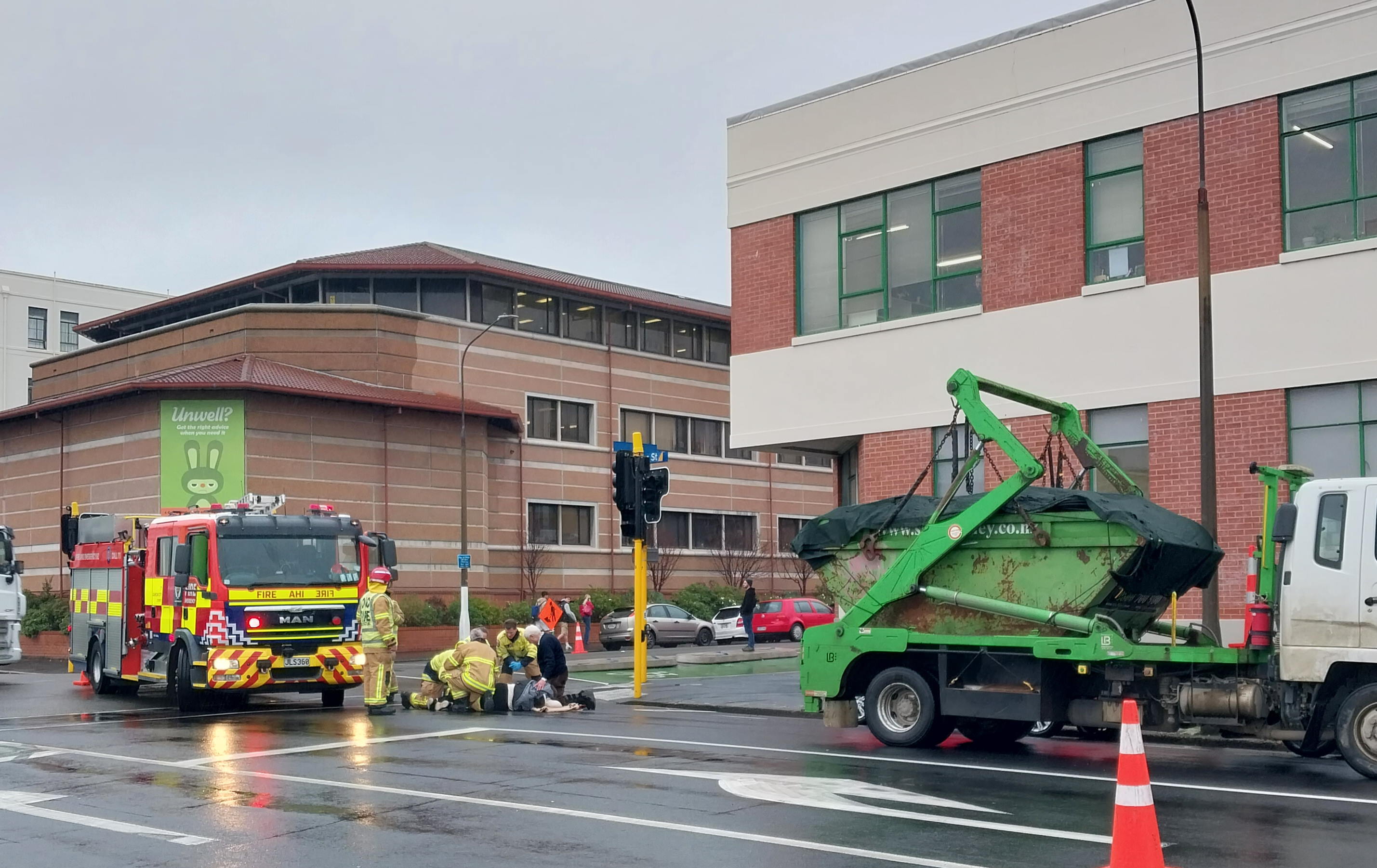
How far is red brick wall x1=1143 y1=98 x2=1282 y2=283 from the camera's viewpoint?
19.5 metres

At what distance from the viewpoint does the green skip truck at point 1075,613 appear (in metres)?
12.1

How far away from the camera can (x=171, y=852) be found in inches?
345

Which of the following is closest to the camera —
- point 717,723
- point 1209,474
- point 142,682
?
point 1209,474

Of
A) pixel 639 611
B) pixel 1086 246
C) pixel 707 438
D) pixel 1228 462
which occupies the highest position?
pixel 1086 246

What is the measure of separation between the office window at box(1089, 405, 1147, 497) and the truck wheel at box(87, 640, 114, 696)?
15.7 metres

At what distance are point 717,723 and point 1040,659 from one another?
5324mm

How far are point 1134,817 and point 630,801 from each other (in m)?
4.30

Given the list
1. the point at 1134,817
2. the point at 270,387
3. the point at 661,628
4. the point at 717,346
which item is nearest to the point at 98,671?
the point at 270,387

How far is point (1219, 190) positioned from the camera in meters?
19.9

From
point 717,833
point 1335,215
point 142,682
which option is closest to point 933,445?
point 1335,215

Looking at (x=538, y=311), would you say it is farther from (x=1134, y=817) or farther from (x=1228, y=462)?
(x=1134, y=817)

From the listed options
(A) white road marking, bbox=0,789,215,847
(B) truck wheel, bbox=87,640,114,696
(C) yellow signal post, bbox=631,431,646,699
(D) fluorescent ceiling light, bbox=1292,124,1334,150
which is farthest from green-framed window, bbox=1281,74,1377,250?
(B) truck wheel, bbox=87,640,114,696

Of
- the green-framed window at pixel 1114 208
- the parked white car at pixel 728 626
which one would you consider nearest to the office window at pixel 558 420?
the parked white car at pixel 728 626

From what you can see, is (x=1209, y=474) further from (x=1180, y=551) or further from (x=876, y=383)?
(x=876, y=383)
